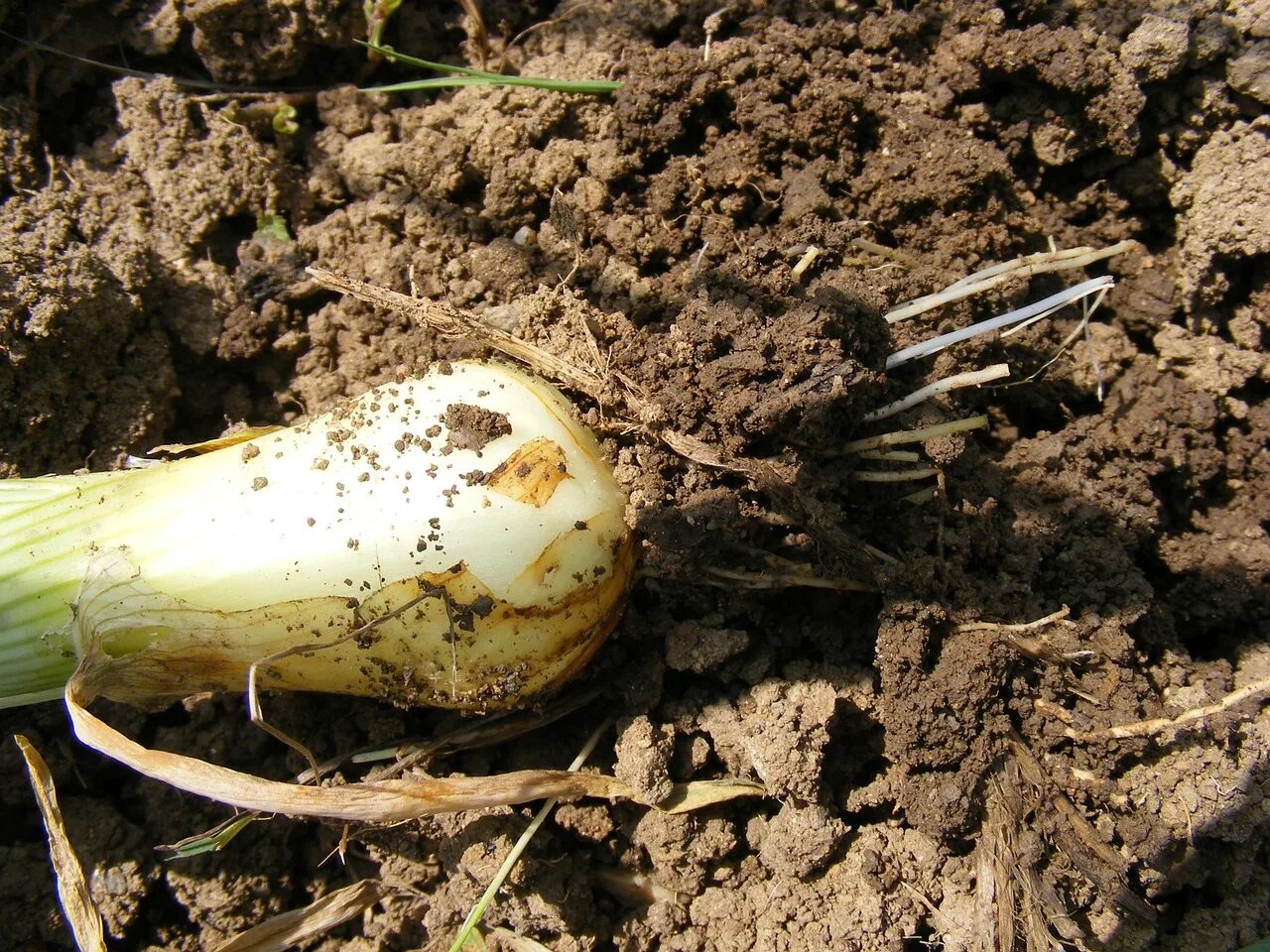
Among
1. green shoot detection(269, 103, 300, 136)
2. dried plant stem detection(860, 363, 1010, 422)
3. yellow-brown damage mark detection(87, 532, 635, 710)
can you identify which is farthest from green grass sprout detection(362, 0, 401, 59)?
dried plant stem detection(860, 363, 1010, 422)

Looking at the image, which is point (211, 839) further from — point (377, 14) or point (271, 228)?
point (377, 14)

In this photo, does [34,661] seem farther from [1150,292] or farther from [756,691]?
[1150,292]

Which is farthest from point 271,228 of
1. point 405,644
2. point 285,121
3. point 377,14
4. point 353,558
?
point 405,644

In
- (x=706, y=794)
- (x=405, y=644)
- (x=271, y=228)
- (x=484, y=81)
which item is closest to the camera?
(x=405, y=644)

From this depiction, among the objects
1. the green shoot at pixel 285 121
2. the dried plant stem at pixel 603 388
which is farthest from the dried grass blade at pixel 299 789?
the green shoot at pixel 285 121

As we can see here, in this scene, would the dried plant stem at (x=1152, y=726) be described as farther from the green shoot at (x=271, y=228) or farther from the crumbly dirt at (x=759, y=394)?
the green shoot at (x=271, y=228)

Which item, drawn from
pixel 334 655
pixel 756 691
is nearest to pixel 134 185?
pixel 334 655

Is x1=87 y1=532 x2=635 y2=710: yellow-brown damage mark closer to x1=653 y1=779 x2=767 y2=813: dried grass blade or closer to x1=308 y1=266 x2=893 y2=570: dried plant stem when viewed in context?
x1=308 y1=266 x2=893 y2=570: dried plant stem

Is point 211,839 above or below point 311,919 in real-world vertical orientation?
above

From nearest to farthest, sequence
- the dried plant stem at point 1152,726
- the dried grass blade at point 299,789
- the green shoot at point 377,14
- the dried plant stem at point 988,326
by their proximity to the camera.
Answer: the dried grass blade at point 299,789
the dried plant stem at point 1152,726
the dried plant stem at point 988,326
the green shoot at point 377,14
